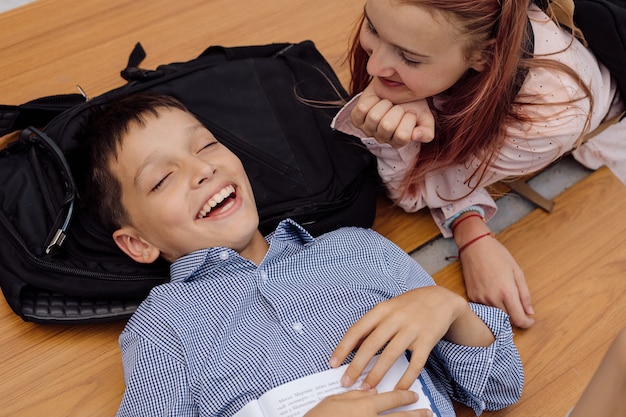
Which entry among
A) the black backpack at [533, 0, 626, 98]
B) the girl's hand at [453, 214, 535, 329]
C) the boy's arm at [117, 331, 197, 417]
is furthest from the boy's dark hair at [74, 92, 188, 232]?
the black backpack at [533, 0, 626, 98]

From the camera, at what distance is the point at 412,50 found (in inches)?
38.7

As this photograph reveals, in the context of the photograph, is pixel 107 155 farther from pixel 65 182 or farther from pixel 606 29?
pixel 606 29

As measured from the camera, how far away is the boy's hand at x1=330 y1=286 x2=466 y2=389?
0.89 m

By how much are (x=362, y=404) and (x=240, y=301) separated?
27 centimetres

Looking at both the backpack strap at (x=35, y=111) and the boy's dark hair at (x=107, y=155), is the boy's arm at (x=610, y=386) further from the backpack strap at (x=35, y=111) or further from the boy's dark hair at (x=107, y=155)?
the backpack strap at (x=35, y=111)

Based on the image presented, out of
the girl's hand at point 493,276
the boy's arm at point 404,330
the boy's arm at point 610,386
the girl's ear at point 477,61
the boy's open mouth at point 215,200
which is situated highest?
the girl's ear at point 477,61

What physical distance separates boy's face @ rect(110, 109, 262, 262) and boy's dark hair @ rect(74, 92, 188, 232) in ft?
0.05

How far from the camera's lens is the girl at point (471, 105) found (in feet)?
3.20

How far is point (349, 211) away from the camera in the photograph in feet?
4.01

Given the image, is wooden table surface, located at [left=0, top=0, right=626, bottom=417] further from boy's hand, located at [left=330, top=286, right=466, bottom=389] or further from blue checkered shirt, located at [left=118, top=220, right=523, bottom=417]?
boy's hand, located at [left=330, top=286, right=466, bottom=389]

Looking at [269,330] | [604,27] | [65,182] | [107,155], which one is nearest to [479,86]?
[604,27]

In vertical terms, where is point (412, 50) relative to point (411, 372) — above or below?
above

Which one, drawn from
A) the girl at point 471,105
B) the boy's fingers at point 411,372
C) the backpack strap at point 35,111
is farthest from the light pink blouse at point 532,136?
the backpack strap at point 35,111

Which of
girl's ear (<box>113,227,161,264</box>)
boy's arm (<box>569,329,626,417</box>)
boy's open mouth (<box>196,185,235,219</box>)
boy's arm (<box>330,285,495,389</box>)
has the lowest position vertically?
boy's arm (<box>330,285,495,389</box>)
